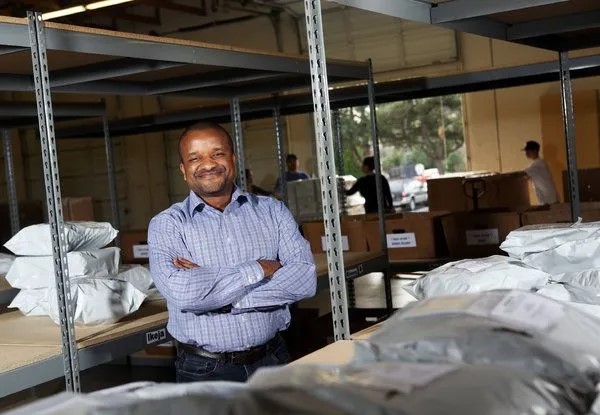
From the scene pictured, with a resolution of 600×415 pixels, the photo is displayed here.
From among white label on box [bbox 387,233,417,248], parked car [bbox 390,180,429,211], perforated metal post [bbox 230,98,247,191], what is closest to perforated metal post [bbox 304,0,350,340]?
perforated metal post [bbox 230,98,247,191]

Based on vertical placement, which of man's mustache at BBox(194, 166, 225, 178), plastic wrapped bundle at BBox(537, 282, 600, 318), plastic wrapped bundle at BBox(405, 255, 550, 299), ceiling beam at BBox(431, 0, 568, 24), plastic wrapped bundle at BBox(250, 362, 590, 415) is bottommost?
plastic wrapped bundle at BBox(537, 282, 600, 318)

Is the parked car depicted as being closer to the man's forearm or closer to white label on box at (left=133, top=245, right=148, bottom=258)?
white label on box at (left=133, top=245, right=148, bottom=258)

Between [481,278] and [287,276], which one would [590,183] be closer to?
[287,276]

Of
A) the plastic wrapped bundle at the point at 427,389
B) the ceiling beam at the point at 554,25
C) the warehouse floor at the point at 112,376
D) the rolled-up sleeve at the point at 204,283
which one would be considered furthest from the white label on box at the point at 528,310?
the warehouse floor at the point at 112,376

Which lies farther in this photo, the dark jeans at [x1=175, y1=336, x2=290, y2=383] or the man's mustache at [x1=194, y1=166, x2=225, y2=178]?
the man's mustache at [x1=194, y1=166, x2=225, y2=178]

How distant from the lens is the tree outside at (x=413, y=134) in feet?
41.9

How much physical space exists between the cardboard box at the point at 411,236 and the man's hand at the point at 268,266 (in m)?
2.72

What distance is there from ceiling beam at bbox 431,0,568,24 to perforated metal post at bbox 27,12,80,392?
1.38 meters

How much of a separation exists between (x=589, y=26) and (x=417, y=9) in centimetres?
88

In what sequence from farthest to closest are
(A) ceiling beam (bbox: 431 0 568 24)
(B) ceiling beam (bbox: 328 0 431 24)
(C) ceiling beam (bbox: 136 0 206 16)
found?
1. (C) ceiling beam (bbox: 136 0 206 16)
2. (A) ceiling beam (bbox: 431 0 568 24)
3. (B) ceiling beam (bbox: 328 0 431 24)

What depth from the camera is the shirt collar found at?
286 cm

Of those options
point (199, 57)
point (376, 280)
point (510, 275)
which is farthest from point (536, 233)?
point (376, 280)

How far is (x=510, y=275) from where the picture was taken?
2.13m

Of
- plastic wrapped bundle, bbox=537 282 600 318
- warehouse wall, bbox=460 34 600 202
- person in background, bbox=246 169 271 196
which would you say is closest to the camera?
plastic wrapped bundle, bbox=537 282 600 318
